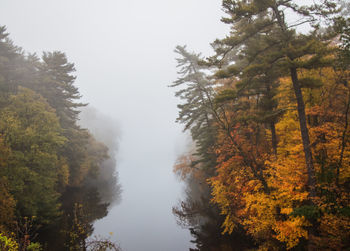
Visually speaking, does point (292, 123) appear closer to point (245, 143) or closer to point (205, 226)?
point (245, 143)

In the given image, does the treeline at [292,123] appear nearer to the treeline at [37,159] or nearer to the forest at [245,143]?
the forest at [245,143]

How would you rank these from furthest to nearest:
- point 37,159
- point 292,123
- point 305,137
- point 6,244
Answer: point 37,159 → point 292,123 → point 305,137 → point 6,244

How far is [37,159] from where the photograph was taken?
63.9 feet

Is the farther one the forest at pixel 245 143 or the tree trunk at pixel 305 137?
the tree trunk at pixel 305 137

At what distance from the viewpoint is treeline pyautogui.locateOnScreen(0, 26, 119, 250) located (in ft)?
53.5

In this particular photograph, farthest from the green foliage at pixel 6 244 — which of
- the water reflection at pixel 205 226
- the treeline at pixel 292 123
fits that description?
the water reflection at pixel 205 226

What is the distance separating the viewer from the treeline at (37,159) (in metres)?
16.3

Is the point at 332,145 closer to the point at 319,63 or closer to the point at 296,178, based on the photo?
the point at 296,178

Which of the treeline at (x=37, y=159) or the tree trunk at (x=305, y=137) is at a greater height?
the treeline at (x=37, y=159)

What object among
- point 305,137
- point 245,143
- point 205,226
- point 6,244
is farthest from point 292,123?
point 6,244

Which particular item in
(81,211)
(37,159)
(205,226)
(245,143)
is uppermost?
(37,159)

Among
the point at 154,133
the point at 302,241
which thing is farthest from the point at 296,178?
the point at 154,133

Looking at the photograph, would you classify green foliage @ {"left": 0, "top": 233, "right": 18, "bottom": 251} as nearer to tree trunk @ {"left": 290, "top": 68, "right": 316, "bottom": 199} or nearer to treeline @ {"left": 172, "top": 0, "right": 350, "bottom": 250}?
treeline @ {"left": 172, "top": 0, "right": 350, "bottom": 250}

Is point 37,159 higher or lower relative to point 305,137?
higher
